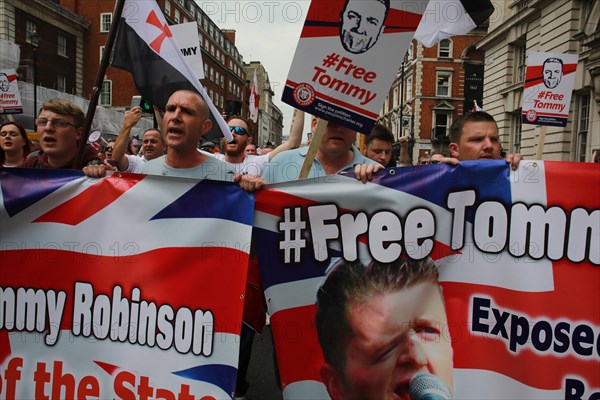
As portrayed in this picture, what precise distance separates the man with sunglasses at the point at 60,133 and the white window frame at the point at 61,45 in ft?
126

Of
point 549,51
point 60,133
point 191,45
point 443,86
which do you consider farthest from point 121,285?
point 443,86

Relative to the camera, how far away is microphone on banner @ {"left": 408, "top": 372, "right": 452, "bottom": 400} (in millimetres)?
2596

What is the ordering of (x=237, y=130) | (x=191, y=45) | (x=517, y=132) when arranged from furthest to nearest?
(x=517, y=132) < (x=191, y=45) < (x=237, y=130)

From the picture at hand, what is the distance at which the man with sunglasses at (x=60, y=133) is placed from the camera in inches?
131

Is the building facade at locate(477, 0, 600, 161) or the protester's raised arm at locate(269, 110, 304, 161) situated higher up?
the building facade at locate(477, 0, 600, 161)

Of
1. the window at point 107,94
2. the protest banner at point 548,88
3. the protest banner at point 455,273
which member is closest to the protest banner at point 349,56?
the protest banner at point 455,273

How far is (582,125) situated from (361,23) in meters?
19.0

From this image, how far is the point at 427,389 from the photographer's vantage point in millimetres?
2600

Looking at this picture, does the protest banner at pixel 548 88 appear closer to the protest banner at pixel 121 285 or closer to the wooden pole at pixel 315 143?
the wooden pole at pixel 315 143

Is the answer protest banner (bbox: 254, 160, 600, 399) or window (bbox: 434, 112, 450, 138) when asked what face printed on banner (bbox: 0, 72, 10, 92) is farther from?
window (bbox: 434, 112, 450, 138)

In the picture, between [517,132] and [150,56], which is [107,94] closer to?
[517,132]

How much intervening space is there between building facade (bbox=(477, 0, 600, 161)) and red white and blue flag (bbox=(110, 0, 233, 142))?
1273 centimetres

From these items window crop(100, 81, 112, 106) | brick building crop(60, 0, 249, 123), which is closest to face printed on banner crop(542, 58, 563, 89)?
brick building crop(60, 0, 249, 123)

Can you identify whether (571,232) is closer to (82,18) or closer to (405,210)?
(405,210)
